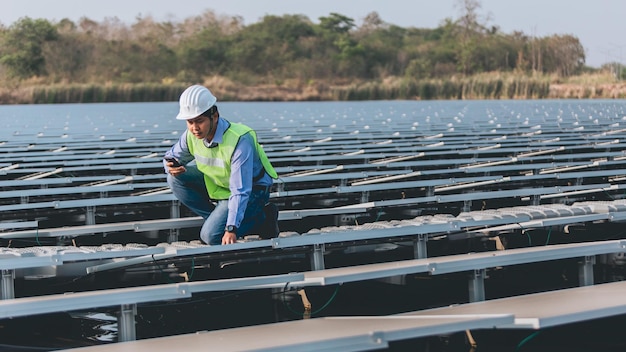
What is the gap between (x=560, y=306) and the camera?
19.1 feet

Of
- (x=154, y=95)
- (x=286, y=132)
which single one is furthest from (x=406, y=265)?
(x=154, y=95)

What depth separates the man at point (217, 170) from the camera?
6.82 meters

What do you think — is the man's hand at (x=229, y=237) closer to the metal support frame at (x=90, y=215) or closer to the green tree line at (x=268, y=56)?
the metal support frame at (x=90, y=215)

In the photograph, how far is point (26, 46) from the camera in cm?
7512

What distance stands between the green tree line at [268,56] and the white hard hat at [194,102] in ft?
189

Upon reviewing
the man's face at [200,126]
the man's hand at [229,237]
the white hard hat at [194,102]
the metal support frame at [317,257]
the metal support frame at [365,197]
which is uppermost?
the white hard hat at [194,102]

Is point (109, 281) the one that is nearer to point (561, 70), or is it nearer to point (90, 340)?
point (90, 340)

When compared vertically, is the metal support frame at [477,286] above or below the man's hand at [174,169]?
below

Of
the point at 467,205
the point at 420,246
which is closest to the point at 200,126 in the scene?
the point at 420,246

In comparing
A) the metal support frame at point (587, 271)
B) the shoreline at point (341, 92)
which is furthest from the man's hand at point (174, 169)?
the shoreline at point (341, 92)

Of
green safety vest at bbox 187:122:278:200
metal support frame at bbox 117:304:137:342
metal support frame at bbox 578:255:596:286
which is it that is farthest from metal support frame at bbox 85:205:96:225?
metal support frame at bbox 578:255:596:286

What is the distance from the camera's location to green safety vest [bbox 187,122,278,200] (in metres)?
7.04

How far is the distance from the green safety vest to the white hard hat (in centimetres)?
32

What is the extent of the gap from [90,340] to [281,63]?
239 feet
